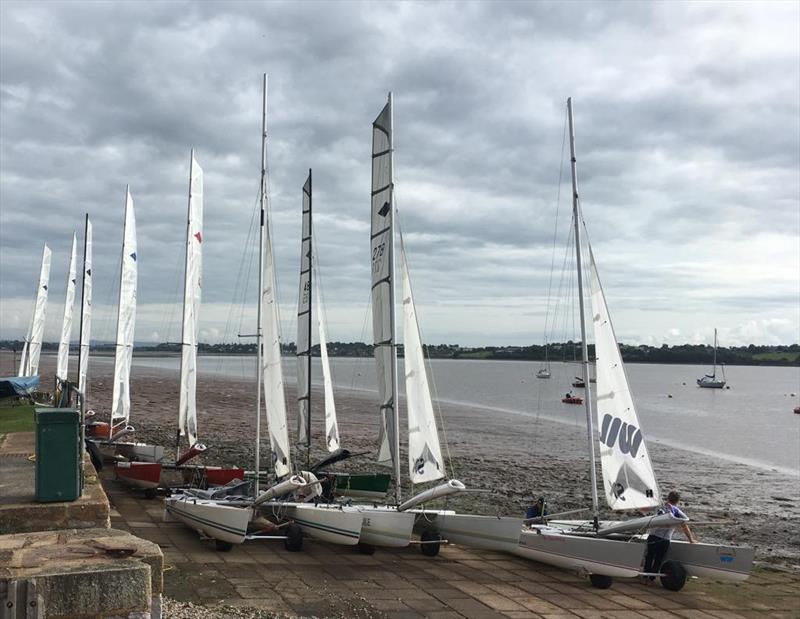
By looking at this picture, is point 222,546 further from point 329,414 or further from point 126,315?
point 126,315

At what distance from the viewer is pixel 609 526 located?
15.6m

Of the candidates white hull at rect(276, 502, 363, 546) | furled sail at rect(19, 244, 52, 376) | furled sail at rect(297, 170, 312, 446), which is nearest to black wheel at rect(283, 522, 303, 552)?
white hull at rect(276, 502, 363, 546)

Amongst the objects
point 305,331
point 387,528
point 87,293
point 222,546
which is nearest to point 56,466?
point 222,546

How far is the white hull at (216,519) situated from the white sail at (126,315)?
11.9 meters

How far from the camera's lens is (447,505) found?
74.8ft

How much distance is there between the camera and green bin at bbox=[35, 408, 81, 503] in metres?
8.23

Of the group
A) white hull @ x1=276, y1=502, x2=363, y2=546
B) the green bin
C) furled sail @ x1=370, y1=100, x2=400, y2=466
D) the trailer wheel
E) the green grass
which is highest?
furled sail @ x1=370, y1=100, x2=400, y2=466

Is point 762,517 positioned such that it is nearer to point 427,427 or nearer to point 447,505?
point 447,505

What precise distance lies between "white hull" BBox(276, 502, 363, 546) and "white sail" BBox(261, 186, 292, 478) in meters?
1.80

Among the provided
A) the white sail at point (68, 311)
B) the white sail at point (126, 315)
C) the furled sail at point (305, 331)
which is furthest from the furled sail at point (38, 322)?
the furled sail at point (305, 331)

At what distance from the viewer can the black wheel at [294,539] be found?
603 inches

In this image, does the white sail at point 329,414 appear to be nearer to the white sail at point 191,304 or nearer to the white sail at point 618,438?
the white sail at point 191,304

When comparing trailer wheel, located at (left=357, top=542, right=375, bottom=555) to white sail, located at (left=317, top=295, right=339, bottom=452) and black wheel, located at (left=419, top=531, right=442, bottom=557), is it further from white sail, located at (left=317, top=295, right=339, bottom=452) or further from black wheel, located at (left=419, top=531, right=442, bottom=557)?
white sail, located at (left=317, top=295, right=339, bottom=452)

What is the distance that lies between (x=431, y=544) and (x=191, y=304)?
12.4 meters
